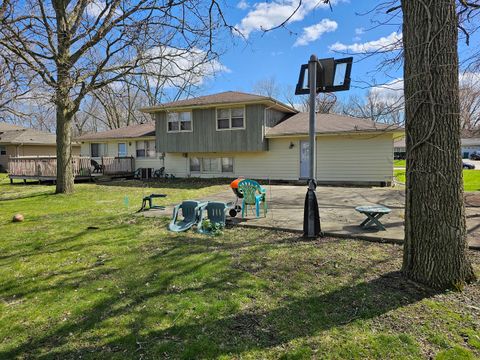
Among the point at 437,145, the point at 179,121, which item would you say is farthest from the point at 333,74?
the point at 179,121

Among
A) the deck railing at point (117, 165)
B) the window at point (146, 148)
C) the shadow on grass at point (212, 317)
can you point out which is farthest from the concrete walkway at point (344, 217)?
the deck railing at point (117, 165)

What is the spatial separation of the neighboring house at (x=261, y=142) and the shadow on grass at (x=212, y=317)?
11.6 meters

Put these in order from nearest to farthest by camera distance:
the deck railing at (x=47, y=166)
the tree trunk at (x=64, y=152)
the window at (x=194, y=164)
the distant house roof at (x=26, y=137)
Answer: the tree trunk at (x=64, y=152)
the deck railing at (x=47, y=166)
the window at (x=194, y=164)
the distant house roof at (x=26, y=137)

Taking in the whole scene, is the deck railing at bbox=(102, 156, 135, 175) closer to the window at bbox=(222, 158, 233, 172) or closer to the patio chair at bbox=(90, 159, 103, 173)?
the patio chair at bbox=(90, 159, 103, 173)

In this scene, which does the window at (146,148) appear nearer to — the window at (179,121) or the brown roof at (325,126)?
the window at (179,121)

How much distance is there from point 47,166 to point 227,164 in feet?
33.9

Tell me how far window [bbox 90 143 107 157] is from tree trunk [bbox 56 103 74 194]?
34.9ft

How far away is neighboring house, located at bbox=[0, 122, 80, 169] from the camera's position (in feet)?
98.6

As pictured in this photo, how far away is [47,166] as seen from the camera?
17875mm

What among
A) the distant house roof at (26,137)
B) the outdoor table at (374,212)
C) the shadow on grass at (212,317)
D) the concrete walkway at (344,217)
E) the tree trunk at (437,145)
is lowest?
the shadow on grass at (212,317)

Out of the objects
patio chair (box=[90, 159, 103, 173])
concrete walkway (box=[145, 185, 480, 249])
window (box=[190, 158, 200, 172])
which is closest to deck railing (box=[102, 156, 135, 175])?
patio chair (box=[90, 159, 103, 173])

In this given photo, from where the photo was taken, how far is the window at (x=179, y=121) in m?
18.4

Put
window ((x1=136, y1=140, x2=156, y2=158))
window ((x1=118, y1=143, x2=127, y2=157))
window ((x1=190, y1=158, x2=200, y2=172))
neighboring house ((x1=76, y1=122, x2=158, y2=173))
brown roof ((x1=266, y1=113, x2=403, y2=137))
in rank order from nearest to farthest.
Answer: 1. brown roof ((x1=266, y1=113, x2=403, y2=137))
2. window ((x1=190, y1=158, x2=200, y2=172))
3. neighboring house ((x1=76, y1=122, x2=158, y2=173))
4. window ((x1=136, y1=140, x2=156, y2=158))
5. window ((x1=118, y1=143, x2=127, y2=157))

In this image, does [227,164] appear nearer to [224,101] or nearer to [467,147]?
[224,101]
